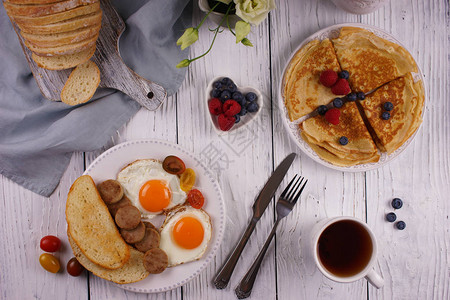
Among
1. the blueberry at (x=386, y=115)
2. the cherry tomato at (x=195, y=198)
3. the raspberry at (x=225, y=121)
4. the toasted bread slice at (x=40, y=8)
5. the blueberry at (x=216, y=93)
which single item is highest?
the toasted bread slice at (x=40, y=8)

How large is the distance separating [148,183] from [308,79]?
0.96 m

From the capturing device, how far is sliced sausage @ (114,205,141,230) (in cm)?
184

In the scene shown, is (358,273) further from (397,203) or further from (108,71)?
(108,71)

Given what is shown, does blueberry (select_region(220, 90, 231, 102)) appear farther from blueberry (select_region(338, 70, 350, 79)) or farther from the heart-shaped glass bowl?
blueberry (select_region(338, 70, 350, 79))

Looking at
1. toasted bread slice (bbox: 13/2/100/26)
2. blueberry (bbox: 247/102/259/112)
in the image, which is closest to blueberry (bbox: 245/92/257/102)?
blueberry (bbox: 247/102/259/112)

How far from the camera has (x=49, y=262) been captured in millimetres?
1952

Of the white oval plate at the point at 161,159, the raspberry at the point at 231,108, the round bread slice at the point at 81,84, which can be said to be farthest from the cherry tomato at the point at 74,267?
the raspberry at the point at 231,108

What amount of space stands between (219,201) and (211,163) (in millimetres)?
216

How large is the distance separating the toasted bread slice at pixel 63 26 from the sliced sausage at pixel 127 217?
85cm

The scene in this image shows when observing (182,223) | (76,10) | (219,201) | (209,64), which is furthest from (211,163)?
(76,10)

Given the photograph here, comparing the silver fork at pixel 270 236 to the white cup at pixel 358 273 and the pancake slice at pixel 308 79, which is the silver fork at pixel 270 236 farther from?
the pancake slice at pixel 308 79

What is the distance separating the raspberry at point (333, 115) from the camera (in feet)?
6.28

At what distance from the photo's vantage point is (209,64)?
2039 millimetres

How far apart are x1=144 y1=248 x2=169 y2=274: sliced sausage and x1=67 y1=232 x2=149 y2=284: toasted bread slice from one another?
0.06m
